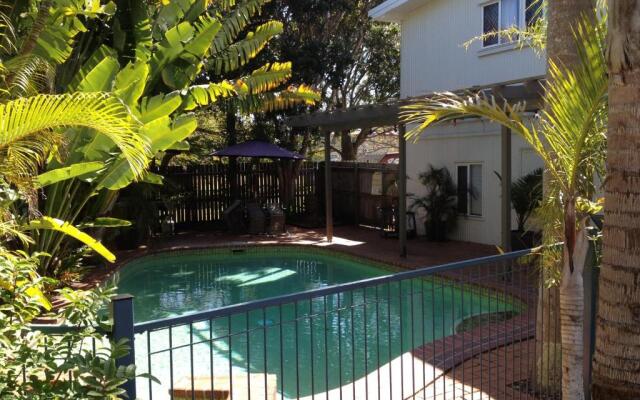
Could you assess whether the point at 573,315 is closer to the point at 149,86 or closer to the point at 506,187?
the point at 506,187

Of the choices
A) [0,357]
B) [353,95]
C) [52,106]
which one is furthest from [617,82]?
[353,95]

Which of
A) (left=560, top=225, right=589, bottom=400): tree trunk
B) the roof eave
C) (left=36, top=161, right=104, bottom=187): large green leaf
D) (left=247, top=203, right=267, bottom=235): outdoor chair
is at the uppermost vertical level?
the roof eave

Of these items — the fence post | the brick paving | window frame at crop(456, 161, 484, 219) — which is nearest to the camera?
the fence post

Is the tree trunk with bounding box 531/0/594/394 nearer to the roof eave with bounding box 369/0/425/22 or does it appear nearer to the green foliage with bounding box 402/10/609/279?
the green foliage with bounding box 402/10/609/279

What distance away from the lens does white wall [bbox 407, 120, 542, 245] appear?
12.7m

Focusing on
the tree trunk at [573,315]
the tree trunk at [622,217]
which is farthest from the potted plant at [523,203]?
the tree trunk at [622,217]

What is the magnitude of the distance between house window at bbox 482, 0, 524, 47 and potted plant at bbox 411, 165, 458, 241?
3.30 m

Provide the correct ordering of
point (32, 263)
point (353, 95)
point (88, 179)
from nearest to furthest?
1. point (32, 263)
2. point (88, 179)
3. point (353, 95)

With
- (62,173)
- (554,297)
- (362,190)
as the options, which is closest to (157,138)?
(62,173)

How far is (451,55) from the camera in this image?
1412cm

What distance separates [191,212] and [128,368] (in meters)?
16.1

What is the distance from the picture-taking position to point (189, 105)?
9547mm

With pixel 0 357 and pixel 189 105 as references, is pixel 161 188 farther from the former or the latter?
pixel 0 357

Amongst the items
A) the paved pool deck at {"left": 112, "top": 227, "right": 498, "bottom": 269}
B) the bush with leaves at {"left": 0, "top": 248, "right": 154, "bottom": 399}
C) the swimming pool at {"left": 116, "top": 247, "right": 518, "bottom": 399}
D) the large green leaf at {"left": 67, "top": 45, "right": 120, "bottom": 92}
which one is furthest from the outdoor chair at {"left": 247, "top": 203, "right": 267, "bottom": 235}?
the bush with leaves at {"left": 0, "top": 248, "right": 154, "bottom": 399}
